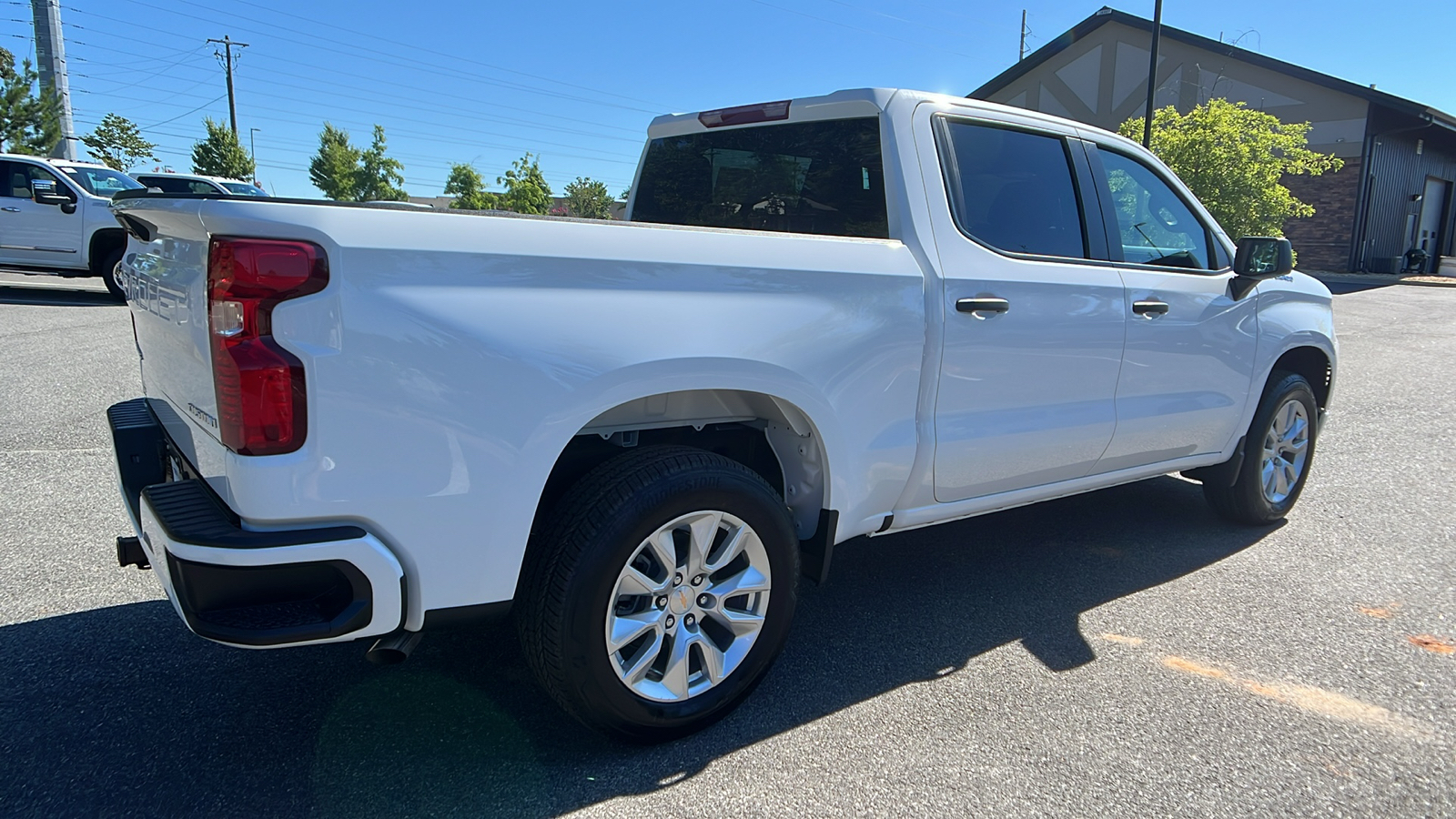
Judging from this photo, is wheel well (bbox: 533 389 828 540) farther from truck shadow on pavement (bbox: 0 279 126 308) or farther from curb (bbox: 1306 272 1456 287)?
curb (bbox: 1306 272 1456 287)

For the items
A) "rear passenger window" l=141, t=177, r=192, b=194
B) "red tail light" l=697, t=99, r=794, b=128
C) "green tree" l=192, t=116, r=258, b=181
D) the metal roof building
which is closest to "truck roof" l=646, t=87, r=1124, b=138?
"red tail light" l=697, t=99, r=794, b=128

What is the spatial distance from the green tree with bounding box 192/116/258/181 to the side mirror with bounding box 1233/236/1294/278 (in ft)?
165

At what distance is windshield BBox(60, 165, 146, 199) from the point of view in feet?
42.2

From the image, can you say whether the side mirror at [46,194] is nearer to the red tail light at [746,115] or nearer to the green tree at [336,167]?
the red tail light at [746,115]

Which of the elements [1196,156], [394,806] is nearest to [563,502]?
[394,806]

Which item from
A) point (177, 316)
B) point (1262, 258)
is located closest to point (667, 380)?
point (177, 316)

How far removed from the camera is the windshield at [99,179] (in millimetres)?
12867

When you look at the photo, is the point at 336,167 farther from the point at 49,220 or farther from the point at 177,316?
the point at 177,316

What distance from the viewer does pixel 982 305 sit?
10.2 feet

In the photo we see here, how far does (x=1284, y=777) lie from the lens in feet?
8.42

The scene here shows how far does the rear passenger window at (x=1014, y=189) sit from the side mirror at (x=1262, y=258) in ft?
3.32

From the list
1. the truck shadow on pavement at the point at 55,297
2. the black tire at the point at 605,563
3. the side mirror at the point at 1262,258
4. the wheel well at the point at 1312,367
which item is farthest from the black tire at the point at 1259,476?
the truck shadow on pavement at the point at 55,297

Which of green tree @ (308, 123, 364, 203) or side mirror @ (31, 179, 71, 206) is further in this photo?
green tree @ (308, 123, 364, 203)

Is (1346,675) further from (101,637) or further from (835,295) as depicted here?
(101,637)
